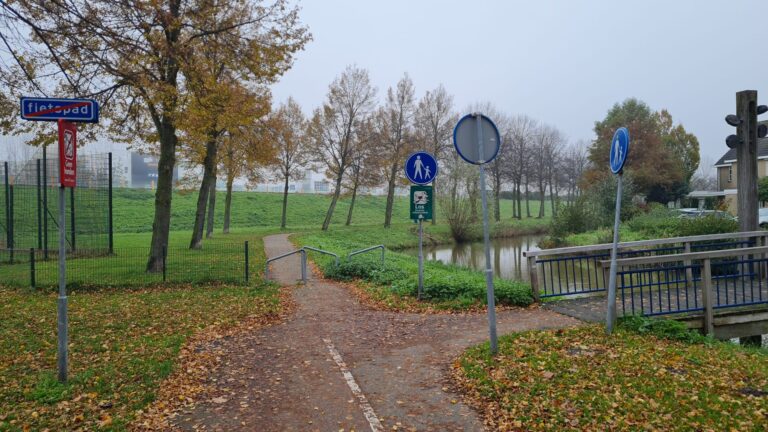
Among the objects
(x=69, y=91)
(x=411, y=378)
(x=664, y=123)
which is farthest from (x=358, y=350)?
(x=664, y=123)

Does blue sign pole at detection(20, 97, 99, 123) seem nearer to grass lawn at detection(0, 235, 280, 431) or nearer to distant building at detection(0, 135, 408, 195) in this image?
grass lawn at detection(0, 235, 280, 431)

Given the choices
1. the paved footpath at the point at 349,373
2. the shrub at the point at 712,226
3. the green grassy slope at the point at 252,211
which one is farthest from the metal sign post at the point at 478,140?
the green grassy slope at the point at 252,211

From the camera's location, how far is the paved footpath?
4.62 meters

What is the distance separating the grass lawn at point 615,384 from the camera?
4262 millimetres

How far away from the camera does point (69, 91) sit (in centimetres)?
1227

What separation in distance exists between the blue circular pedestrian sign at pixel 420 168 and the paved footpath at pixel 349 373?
102 inches

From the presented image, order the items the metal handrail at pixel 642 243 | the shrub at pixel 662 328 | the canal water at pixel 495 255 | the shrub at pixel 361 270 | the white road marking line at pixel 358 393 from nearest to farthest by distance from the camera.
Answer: the white road marking line at pixel 358 393, the shrub at pixel 662 328, the metal handrail at pixel 642 243, the shrub at pixel 361 270, the canal water at pixel 495 255

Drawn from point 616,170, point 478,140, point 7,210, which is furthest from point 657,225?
point 7,210

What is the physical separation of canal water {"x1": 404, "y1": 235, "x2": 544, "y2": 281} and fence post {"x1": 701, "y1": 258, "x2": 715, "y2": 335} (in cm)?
1079

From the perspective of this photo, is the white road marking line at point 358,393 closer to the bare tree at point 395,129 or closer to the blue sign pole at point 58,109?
the blue sign pole at point 58,109

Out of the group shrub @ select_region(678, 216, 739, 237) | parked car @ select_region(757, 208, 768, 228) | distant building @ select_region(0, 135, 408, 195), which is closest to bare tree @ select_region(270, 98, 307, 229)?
distant building @ select_region(0, 135, 408, 195)

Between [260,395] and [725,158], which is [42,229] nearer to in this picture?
[260,395]

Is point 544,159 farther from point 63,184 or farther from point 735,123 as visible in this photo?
point 63,184

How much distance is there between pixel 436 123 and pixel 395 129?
4.70 m
